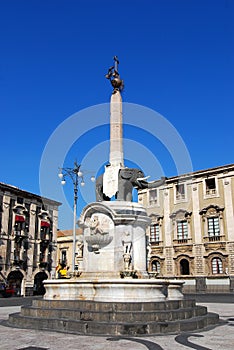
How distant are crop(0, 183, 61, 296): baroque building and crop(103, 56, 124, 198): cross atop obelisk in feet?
87.2

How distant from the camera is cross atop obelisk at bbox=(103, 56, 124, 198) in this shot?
16.2m

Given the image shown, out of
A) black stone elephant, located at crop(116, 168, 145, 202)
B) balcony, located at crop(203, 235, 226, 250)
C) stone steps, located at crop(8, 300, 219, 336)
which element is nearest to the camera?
stone steps, located at crop(8, 300, 219, 336)

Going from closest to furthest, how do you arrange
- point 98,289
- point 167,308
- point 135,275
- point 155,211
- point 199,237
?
point 167,308 < point 98,289 < point 135,275 < point 199,237 < point 155,211

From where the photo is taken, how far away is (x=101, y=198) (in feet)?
53.5

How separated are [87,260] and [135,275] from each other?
2.20 meters

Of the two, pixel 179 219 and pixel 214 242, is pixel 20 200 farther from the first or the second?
pixel 214 242

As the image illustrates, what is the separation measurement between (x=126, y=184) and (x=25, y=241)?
30.5m

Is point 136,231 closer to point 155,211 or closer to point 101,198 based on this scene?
point 101,198

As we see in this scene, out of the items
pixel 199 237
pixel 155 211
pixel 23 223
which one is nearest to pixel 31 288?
pixel 23 223

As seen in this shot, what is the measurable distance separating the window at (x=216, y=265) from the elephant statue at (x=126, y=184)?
2623 cm

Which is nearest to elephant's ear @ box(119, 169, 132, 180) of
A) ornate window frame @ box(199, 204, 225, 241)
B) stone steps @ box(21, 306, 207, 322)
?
stone steps @ box(21, 306, 207, 322)

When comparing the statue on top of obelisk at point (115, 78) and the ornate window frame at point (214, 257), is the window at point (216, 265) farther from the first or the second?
the statue on top of obelisk at point (115, 78)

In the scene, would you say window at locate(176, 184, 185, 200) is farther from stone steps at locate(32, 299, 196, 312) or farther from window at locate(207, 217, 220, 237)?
stone steps at locate(32, 299, 196, 312)

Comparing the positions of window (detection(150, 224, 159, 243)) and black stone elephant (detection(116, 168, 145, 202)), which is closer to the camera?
black stone elephant (detection(116, 168, 145, 202))
